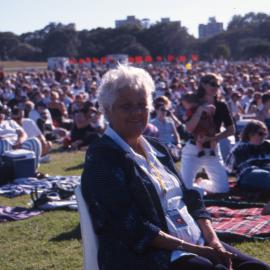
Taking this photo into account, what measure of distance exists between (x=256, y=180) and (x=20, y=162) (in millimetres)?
3868

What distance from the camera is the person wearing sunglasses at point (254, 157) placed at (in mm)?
7488

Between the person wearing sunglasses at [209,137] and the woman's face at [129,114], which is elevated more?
the woman's face at [129,114]

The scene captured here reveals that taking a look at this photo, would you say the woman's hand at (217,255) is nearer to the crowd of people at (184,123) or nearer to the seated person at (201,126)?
the crowd of people at (184,123)

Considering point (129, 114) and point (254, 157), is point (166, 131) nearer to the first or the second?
point (254, 157)

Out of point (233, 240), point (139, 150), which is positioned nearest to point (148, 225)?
point (139, 150)

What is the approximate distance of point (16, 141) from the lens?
9.98 metres

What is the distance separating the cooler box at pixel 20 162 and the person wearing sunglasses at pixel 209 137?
123 inches

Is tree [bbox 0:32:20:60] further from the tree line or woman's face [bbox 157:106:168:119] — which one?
woman's face [bbox 157:106:168:119]

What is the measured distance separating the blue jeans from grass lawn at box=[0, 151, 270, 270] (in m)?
2.02

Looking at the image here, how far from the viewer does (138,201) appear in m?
3.04

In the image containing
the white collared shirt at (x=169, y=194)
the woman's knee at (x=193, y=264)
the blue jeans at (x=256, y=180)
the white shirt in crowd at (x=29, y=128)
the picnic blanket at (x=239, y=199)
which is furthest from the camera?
the white shirt in crowd at (x=29, y=128)

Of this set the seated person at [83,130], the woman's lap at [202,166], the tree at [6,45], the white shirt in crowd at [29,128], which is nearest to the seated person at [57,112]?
the seated person at [83,130]

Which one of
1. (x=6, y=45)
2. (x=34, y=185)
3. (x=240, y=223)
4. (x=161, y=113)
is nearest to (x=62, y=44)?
(x=6, y=45)

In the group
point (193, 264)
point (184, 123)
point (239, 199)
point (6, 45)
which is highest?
point (6, 45)
